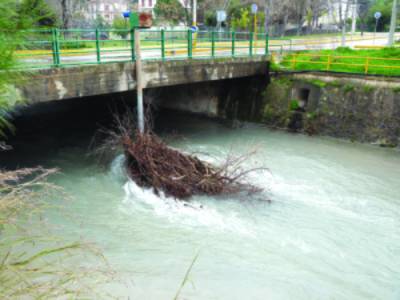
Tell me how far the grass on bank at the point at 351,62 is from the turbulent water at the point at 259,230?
4.23 m

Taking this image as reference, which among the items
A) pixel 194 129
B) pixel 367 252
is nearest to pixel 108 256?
pixel 367 252

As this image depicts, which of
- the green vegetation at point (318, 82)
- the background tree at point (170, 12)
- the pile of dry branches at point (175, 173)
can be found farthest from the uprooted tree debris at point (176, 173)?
the background tree at point (170, 12)

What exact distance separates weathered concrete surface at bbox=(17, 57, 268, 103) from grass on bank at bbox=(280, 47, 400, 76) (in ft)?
11.9

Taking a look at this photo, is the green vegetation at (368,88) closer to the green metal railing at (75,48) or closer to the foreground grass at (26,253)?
the green metal railing at (75,48)

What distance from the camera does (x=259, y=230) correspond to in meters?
8.85

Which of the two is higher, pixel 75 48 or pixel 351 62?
pixel 75 48

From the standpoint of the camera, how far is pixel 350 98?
16.1 meters

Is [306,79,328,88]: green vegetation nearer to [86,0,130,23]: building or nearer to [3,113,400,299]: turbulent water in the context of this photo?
[3,113,400,299]: turbulent water

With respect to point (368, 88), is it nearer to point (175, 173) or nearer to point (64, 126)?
point (175, 173)

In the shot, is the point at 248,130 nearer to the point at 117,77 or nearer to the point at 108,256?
the point at 117,77

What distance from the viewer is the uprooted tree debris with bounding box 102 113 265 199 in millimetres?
10344

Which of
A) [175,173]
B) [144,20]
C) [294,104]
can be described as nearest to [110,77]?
[144,20]

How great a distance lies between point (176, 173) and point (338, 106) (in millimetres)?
9065

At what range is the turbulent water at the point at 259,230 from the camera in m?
6.94
